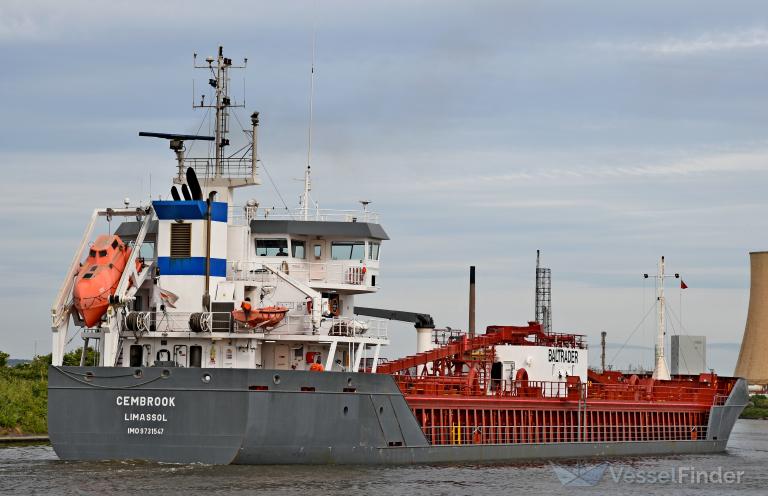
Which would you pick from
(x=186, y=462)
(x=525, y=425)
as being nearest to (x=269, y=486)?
(x=186, y=462)

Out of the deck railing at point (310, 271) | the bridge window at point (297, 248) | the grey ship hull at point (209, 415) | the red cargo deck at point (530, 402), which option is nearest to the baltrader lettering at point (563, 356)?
the red cargo deck at point (530, 402)

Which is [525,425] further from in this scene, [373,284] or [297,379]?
[297,379]

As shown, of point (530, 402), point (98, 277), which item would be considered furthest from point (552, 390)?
point (98, 277)

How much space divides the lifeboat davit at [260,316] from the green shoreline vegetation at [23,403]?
20.5 metres

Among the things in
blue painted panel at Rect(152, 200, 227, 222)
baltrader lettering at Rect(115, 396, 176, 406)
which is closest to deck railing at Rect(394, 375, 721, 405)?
blue painted panel at Rect(152, 200, 227, 222)

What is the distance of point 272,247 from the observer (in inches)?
1628

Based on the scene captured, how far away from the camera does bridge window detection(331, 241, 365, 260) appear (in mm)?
42125

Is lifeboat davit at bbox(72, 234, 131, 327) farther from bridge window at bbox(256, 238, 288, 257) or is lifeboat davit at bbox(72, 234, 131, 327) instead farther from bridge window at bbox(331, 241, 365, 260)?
bridge window at bbox(331, 241, 365, 260)

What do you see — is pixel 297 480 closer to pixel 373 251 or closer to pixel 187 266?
pixel 187 266

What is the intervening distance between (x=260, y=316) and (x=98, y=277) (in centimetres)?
470

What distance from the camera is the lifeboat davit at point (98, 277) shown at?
36938 millimetres

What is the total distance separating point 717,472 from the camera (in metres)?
45.8

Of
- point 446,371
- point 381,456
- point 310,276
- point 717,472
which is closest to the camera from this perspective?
point 381,456

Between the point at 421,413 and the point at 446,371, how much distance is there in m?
10.2
